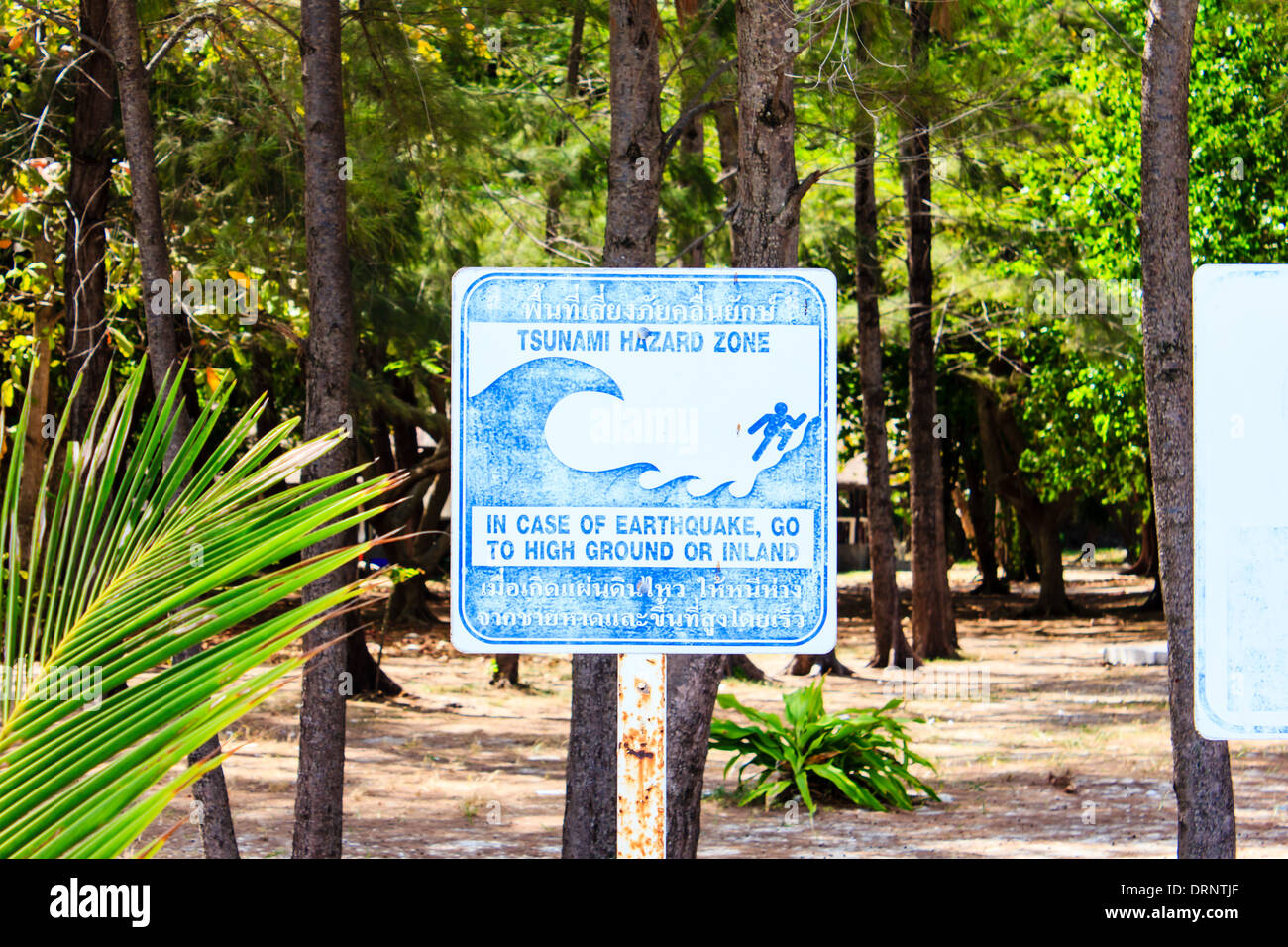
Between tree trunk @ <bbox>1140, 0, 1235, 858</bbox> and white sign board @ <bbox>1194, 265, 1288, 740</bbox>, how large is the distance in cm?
410

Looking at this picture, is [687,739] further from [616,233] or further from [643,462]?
[643,462]

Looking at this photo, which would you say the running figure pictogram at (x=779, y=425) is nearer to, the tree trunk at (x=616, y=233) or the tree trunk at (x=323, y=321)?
the tree trunk at (x=616, y=233)

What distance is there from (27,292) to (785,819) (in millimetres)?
7858

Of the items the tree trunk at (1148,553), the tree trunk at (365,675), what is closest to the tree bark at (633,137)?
the tree trunk at (365,675)

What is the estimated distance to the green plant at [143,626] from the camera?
215cm

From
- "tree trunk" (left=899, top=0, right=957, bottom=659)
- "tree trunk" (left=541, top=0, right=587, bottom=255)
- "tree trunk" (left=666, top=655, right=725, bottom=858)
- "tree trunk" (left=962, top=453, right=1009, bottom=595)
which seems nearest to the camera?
"tree trunk" (left=666, top=655, right=725, bottom=858)

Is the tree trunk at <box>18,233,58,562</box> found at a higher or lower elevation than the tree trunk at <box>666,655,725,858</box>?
higher

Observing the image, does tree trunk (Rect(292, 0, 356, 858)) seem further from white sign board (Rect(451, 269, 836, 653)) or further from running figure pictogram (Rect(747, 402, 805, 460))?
running figure pictogram (Rect(747, 402, 805, 460))

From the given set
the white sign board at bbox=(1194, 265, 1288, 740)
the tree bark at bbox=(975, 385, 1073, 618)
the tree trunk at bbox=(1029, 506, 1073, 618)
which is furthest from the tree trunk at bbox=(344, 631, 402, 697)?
the tree trunk at bbox=(1029, 506, 1073, 618)

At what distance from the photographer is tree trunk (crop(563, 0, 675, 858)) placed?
7.68m

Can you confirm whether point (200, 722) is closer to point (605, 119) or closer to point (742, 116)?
point (742, 116)

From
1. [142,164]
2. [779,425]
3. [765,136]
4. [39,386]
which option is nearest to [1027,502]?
[39,386]

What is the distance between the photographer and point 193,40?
1089cm
